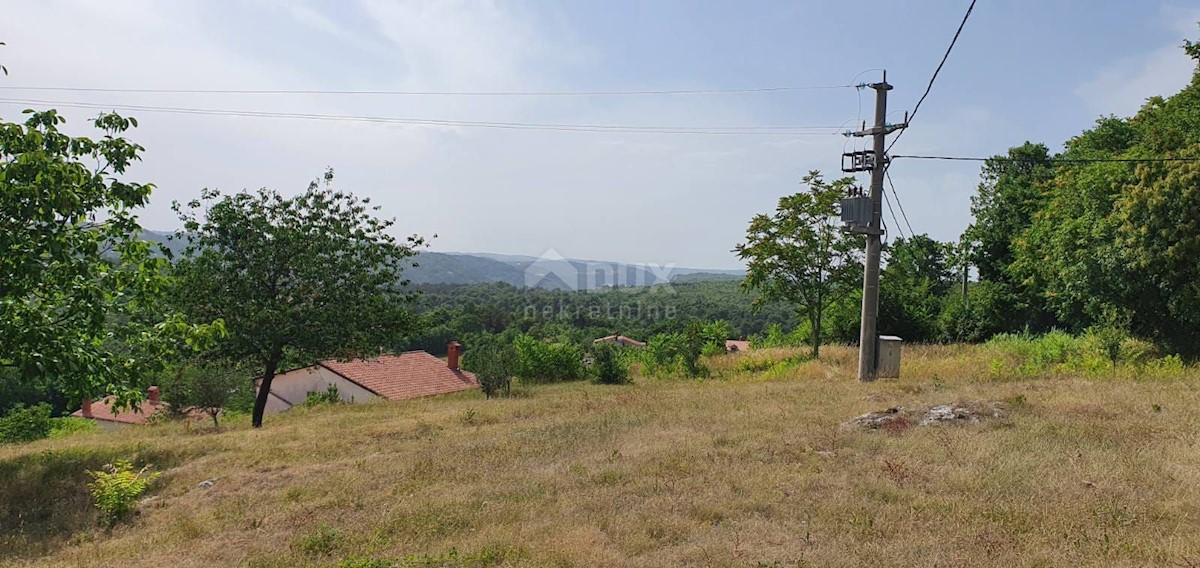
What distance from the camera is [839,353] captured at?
22203mm

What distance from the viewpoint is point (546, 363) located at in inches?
1143

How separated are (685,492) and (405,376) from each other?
3284 centimetres

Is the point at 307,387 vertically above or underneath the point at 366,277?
underneath

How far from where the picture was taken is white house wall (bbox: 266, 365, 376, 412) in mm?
33781

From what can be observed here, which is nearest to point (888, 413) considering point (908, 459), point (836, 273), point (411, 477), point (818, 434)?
point (818, 434)

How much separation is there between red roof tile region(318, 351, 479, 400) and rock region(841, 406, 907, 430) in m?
26.9

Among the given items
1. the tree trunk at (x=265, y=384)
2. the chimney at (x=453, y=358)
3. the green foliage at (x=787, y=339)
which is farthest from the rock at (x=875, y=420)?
the chimney at (x=453, y=358)

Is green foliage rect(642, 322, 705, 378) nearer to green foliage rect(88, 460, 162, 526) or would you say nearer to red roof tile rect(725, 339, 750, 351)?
red roof tile rect(725, 339, 750, 351)

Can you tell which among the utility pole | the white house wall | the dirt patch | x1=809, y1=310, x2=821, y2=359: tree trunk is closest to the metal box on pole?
the utility pole

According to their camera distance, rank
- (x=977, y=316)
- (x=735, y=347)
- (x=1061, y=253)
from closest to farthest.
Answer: (x=1061, y=253)
(x=977, y=316)
(x=735, y=347)

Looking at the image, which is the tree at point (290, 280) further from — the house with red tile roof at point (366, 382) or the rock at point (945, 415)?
the house with red tile roof at point (366, 382)

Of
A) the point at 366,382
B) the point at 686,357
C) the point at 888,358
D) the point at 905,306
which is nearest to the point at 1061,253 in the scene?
the point at 905,306

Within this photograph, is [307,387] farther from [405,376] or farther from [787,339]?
[787,339]

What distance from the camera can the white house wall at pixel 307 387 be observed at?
33781mm
